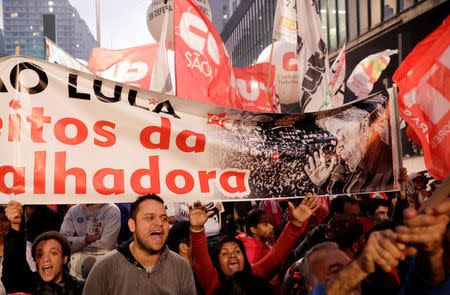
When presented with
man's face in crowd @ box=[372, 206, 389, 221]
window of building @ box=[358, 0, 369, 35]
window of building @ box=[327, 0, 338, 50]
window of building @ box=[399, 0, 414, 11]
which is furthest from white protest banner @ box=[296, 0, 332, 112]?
window of building @ box=[327, 0, 338, 50]

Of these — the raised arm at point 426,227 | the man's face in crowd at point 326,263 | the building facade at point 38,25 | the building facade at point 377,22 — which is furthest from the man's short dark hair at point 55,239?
the building facade at point 38,25

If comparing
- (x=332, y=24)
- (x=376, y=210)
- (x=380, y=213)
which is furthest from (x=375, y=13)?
(x=380, y=213)

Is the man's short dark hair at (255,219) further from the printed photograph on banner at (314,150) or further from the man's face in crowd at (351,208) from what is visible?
the man's face in crowd at (351,208)

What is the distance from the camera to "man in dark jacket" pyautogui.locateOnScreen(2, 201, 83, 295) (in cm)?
257

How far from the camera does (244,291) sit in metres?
1.98

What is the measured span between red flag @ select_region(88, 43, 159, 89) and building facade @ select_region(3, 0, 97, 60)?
108695 millimetres

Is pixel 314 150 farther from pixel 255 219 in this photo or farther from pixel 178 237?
pixel 178 237

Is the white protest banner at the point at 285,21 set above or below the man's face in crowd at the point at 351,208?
above

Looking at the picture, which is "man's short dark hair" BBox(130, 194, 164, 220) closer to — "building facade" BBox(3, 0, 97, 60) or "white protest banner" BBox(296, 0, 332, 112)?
"white protest banner" BBox(296, 0, 332, 112)

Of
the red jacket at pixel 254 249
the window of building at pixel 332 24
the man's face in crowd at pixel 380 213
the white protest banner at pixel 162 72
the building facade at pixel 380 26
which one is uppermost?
the window of building at pixel 332 24

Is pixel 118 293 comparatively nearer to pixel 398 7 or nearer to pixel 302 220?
pixel 302 220

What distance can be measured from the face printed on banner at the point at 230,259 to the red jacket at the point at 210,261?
0.37ft

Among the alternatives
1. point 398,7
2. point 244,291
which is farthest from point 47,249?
point 398,7

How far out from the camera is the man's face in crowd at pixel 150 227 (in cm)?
258
